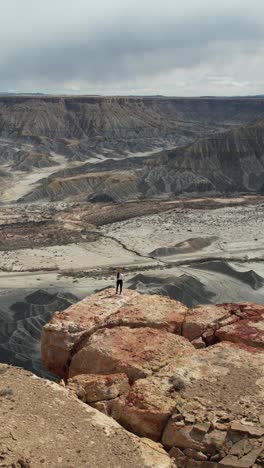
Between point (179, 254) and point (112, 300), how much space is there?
1230 inches

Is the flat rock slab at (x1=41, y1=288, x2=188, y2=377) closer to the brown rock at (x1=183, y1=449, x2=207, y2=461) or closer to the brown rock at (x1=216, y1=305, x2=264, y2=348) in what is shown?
the brown rock at (x1=216, y1=305, x2=264, y2=348)

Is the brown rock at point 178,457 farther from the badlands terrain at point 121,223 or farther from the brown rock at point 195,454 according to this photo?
the badlands terrain at point 121,223

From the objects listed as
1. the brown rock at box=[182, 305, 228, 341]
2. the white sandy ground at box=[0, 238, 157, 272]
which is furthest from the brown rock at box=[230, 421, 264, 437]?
the white sandy ground at box=[0, 238, 157, 272]

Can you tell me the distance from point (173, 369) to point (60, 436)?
135 inches

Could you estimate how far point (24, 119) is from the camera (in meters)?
149

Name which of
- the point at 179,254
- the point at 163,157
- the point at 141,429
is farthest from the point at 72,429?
the point at 163,157

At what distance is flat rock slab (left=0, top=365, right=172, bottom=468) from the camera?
31.0ft

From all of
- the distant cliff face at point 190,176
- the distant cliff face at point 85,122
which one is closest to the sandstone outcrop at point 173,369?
the distant cliff face at point 190,176

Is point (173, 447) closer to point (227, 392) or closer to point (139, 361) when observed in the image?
point (227, 392)

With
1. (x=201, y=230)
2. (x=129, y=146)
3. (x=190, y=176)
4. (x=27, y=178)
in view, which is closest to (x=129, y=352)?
(x=201, y=230)

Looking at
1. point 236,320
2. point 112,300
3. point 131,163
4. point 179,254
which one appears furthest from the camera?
point 131,163

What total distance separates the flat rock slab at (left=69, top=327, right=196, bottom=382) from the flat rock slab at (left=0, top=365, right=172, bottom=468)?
191 cm

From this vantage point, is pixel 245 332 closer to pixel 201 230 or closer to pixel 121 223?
pixel 201 230

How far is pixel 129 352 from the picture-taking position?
13586 mm
